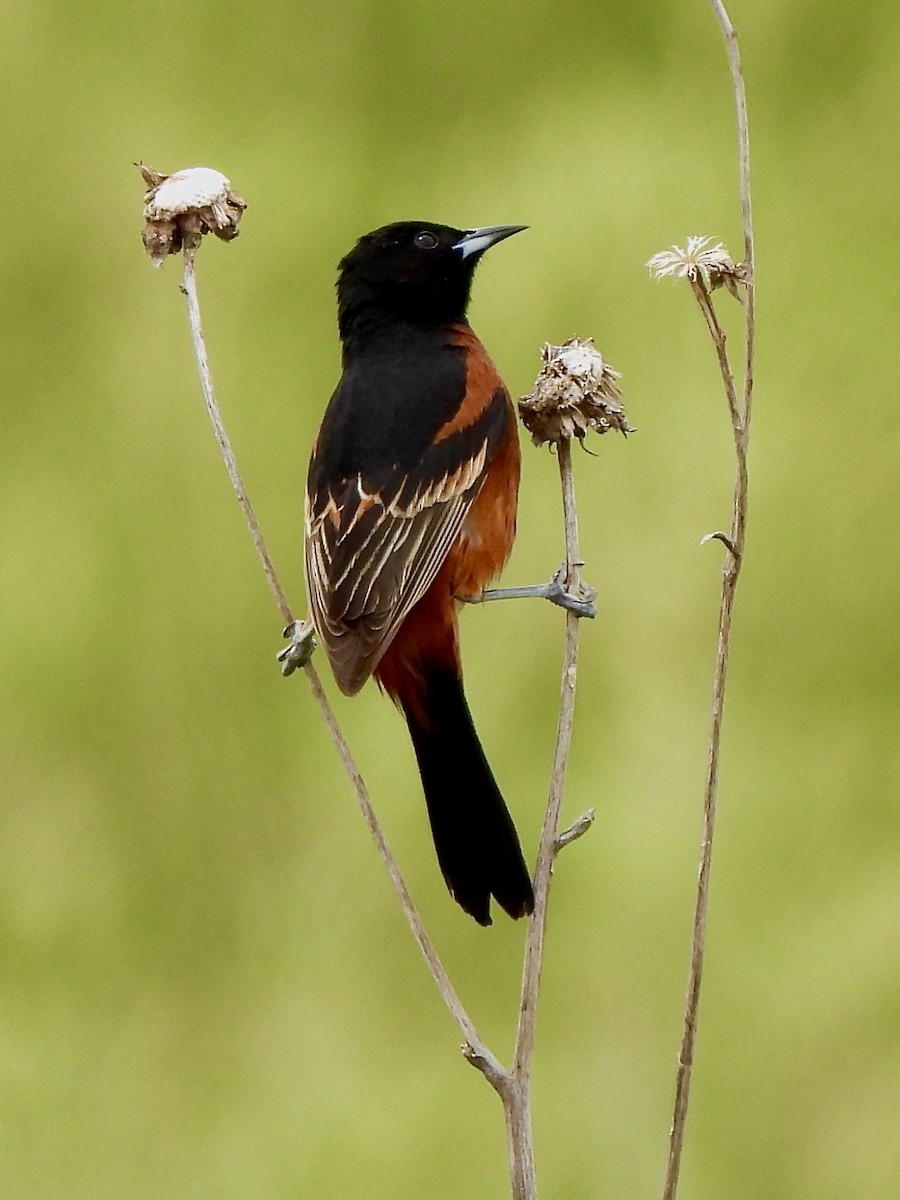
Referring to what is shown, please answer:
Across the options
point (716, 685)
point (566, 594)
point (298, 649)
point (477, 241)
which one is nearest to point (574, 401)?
point (566, 594)

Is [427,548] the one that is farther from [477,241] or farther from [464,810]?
[477,241]

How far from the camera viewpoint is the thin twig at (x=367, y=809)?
1393mm

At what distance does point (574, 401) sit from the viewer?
5.59 ft

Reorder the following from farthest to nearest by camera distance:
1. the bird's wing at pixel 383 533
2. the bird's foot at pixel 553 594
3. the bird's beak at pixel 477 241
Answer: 1. the bird's beak at pixel 477 241
2. the bird's foot at pixel 553 594
3. the bird's wing at pixel 383 533

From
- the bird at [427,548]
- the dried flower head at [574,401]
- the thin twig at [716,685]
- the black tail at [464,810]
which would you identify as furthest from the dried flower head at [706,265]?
the black tail at [464,810]

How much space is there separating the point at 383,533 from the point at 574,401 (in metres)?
0.37

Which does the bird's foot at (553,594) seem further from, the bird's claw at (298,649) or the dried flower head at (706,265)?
the dried flower head at (706,265)

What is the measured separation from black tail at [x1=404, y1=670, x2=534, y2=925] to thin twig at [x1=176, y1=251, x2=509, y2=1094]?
36 cm

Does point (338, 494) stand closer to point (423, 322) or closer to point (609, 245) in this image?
point (423, 322)

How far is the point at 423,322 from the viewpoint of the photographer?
2471 mm

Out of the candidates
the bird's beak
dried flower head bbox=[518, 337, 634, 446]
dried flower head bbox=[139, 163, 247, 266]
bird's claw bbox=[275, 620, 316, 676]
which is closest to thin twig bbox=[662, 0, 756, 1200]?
dried flower head bbox=[518, 337, 634, 446]

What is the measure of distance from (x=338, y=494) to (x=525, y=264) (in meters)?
1.24

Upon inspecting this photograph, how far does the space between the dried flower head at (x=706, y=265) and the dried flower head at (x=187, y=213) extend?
53cm

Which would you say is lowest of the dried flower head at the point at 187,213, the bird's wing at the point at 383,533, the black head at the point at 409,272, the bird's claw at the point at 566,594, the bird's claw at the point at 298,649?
the bird's claw at the point at 298,649
